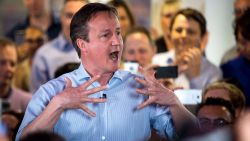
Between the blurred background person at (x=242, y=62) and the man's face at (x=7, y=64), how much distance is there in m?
1.53

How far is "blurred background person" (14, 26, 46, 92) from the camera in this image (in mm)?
5043

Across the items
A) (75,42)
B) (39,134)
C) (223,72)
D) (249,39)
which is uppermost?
(39,134)

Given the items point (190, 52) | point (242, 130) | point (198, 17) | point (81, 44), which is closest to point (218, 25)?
point (198, 17)

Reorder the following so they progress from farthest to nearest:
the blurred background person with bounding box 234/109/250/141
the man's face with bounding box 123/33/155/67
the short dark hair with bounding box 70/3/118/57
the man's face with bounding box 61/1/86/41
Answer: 1. the man's face with bounding box 61/1/86/41
2. the man's face with bounding box 123/33/155/67
3. the short dark hair with bounding box 70/3/118/57
4. the blurred background person with bounding box 234/109/250/141

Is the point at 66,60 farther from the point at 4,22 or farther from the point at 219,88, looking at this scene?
the point at 219,88

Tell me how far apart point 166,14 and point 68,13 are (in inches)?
35.9

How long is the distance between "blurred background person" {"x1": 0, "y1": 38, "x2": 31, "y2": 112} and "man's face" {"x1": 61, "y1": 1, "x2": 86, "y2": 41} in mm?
434

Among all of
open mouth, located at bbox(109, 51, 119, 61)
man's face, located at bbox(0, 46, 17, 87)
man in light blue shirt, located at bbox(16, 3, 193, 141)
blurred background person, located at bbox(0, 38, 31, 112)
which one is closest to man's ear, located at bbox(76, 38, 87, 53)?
man in light blue shirt, located at bbox(16, 3, 193, 141)

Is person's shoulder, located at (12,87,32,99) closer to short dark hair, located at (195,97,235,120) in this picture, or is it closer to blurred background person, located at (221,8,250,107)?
blurred background person, located at (221,8,250,107)

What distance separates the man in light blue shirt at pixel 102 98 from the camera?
244cm

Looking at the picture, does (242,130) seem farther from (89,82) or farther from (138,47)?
(138,47)

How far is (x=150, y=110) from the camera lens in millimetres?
2629

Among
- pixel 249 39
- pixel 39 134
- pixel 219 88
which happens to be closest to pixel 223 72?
pixel 249 39

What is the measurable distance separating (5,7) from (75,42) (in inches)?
104
